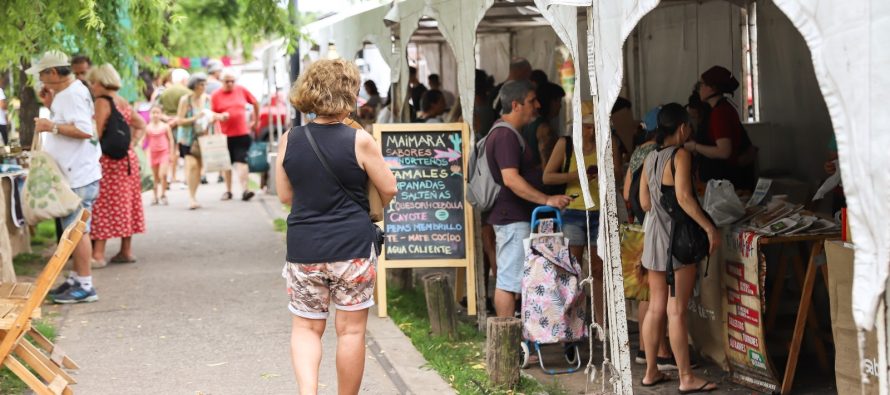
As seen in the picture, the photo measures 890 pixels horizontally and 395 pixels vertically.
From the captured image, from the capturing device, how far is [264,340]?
7918mm

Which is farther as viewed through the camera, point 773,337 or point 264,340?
point 264,340

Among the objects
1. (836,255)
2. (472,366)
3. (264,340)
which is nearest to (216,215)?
(264,340)

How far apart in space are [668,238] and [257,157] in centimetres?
1219

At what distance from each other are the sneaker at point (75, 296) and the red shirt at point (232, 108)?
7.58 meters

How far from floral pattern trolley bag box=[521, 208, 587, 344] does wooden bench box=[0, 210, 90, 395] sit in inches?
96.9

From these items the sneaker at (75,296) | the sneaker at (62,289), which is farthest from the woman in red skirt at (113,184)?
the sneaker at (75,296)

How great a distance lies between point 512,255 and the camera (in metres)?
7.32

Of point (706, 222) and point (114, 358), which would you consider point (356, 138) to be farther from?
point (114, 358)

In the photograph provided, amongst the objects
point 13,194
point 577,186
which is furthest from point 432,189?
point 13,194

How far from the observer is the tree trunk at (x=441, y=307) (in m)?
7.85

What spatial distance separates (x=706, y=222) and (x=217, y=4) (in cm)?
1889

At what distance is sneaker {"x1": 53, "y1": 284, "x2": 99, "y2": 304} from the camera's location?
930 centimetres

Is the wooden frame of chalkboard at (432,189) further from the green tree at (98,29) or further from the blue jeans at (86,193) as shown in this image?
the blue jeans at (86,193)

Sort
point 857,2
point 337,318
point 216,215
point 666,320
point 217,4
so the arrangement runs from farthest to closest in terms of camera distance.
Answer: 1. point 217,4
2. point 216,215
3. point 666,320
4. point 337,318
5. point 857,2
